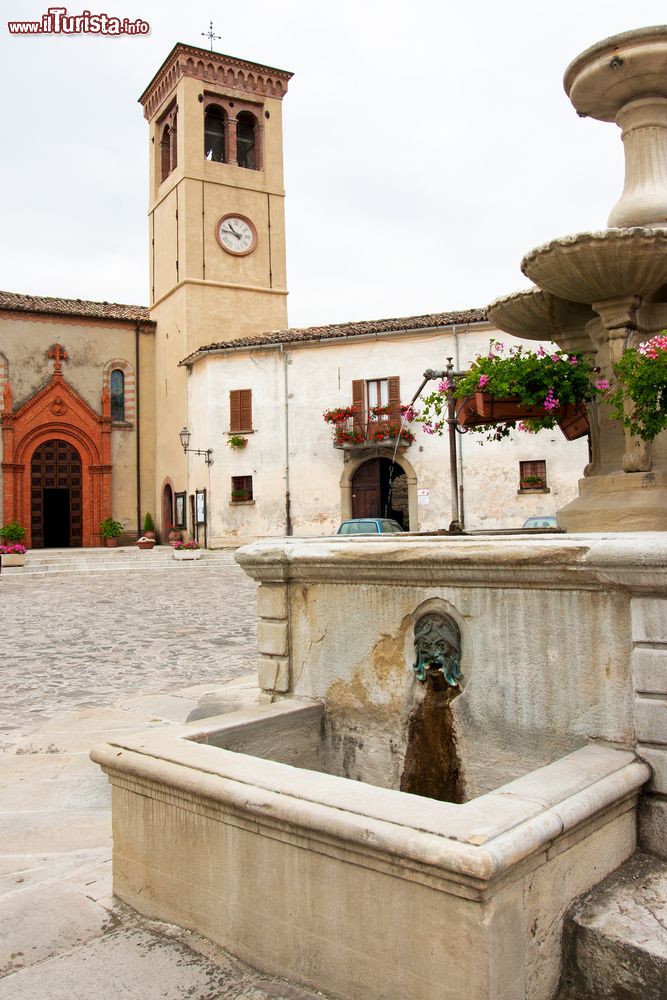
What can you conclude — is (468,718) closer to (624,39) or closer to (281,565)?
(281,565)

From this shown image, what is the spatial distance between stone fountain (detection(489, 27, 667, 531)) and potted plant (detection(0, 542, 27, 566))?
61.3 ft

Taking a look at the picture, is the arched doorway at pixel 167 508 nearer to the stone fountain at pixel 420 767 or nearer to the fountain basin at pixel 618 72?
the fountain basin at pixel 618 72

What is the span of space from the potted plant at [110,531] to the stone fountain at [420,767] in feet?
90.8

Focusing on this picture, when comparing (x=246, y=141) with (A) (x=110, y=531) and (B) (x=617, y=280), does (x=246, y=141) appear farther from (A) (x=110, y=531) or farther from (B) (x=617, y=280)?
(B) (x=617, y=280)

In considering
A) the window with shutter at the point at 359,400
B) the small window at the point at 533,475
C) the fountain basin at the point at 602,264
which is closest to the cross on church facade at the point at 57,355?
the window with shutter at the point at 359,400

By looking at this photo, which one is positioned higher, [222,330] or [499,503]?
→ [222,330]

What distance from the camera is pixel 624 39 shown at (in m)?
4.64

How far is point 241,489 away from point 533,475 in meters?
9.43

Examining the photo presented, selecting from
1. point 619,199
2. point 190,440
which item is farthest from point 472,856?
point 190,440

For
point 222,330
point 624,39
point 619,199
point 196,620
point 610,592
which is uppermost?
point 222,330

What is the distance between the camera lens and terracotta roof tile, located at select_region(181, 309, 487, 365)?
25.6 m

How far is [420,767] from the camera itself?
3213mm

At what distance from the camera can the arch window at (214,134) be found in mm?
31312

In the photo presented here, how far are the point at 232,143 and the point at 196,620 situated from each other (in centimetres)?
2478
